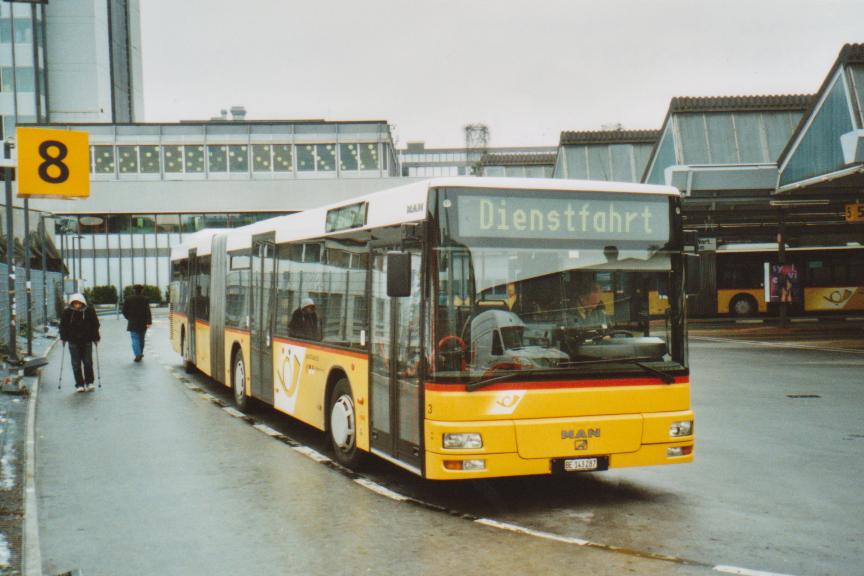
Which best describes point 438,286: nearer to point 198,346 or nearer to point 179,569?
point 179,569

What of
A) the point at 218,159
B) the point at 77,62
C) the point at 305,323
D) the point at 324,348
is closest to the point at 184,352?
the point at 305,323

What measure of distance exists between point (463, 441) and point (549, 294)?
133 centimetres

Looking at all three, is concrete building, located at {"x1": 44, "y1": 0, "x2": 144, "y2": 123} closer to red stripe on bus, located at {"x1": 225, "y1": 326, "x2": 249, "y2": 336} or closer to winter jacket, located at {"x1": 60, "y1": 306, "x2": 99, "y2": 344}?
winter jacket, located at {"x1": 60, "y1": 306, "x2": 99, "y2": 344}

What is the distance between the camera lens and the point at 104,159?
199 ft

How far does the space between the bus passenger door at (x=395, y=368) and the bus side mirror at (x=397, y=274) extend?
252 millimetres

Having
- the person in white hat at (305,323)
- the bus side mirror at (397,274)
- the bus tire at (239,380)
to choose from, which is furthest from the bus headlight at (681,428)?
the bus tire at (239,380)

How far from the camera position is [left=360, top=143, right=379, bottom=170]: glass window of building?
6125 centimetres

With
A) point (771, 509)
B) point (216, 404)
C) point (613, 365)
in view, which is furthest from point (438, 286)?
point (216, 404)

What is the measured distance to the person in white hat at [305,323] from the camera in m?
10.3

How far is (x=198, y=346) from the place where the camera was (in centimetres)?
1802

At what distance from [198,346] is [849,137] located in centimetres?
1357

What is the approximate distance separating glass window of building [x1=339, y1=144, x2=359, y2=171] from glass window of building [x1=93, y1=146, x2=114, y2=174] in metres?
14.8

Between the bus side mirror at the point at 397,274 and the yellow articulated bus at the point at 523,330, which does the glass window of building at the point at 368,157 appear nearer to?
the yellow articulated bus at the point at 523,330

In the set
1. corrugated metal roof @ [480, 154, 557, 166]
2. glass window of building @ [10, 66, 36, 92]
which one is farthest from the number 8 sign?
glass window of building @ [10, 66, 36, 92]
